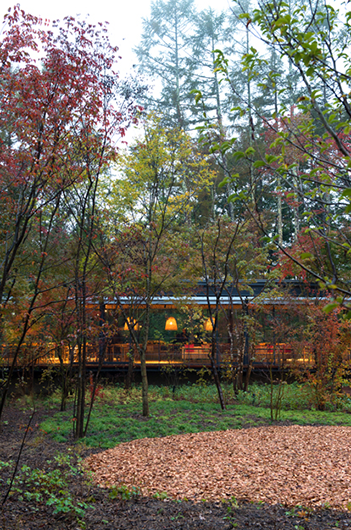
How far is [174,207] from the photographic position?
36.6 ft

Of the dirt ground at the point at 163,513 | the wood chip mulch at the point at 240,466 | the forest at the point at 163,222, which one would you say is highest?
the forest at the point at 163,222

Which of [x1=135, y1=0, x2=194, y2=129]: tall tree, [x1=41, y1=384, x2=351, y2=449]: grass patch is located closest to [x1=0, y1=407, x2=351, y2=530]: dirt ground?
[x1=41, y1=384, x2=351, y2=449]: grass patch

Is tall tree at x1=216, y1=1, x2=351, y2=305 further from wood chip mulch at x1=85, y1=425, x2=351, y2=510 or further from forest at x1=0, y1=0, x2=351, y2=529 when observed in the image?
wood chip mulch at x1=85, y1=425, x2=351, y2=510

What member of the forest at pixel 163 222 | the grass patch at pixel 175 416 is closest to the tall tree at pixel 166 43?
the forest at pixel 163 222

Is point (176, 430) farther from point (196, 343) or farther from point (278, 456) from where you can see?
point (196, 343)

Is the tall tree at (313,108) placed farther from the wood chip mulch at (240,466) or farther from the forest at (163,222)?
the wood chip mulch at (240,466)

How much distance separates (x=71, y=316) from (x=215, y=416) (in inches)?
142

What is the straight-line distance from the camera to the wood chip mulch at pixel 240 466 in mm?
4234

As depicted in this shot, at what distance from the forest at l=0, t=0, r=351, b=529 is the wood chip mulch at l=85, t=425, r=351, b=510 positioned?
51 centimetres

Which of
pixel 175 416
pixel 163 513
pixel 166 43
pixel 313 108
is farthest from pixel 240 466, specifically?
pixel 166 43

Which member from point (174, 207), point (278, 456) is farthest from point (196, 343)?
point (278, 456)

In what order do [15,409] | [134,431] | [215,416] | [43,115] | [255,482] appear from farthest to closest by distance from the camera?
[15,409] < [215,416] < [134,431] < [255,482] < [43,115]

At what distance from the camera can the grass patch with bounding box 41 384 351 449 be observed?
695cm

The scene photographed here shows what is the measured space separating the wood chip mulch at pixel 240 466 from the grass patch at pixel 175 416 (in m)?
0.48
